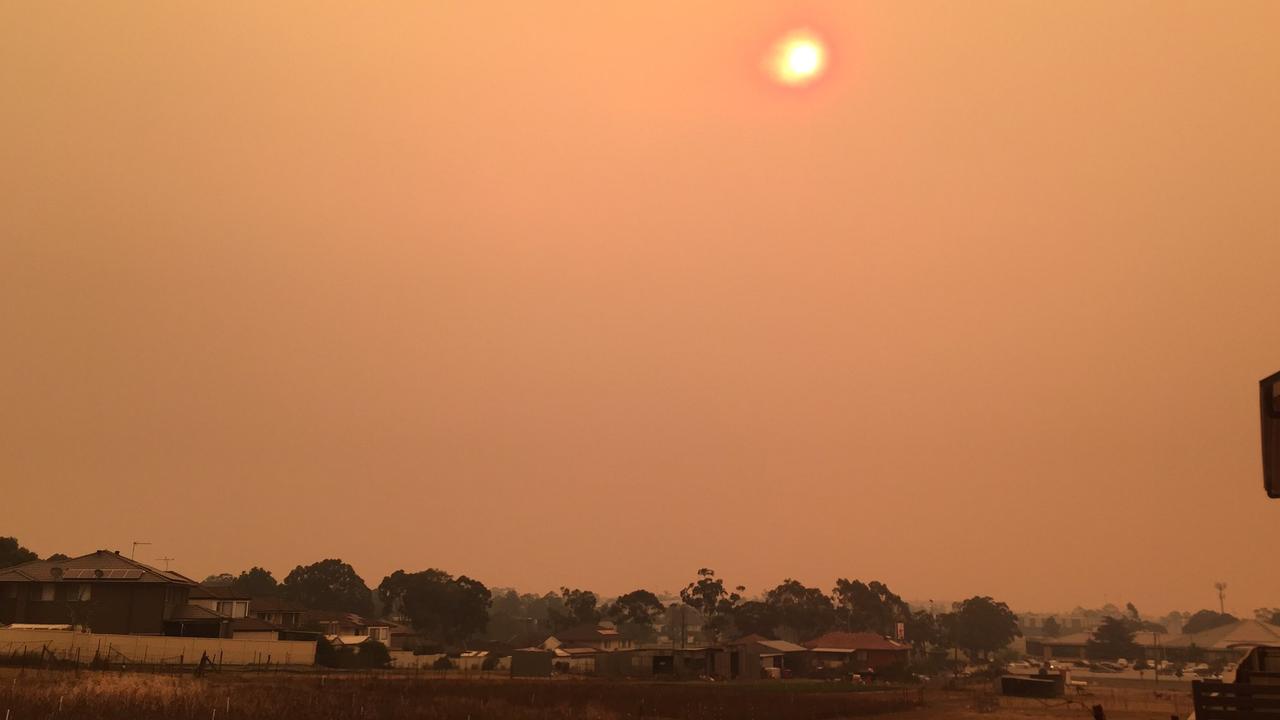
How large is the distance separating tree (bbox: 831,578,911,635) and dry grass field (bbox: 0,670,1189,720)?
105 meters

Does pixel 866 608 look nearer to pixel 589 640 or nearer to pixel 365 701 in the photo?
pixel 589 640

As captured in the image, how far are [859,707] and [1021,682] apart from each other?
88.0 feet

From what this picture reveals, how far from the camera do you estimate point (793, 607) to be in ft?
513

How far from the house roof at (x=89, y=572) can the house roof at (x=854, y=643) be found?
80.9 m

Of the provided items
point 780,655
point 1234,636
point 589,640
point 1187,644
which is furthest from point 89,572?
point 1187,644

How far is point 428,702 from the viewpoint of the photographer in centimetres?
4438

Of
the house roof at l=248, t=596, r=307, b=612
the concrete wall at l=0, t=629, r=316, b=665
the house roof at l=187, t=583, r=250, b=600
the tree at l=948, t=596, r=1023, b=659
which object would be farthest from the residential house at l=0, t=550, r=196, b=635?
the tree at l=948, t=596, r=1023, b=659

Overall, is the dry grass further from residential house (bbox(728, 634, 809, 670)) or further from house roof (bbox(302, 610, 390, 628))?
house roof (bbox(302, 610, 390, 628))

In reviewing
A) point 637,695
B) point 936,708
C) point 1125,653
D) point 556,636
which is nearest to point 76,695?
point 637,695

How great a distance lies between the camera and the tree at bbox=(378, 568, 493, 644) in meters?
141

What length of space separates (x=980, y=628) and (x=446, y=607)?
302ft

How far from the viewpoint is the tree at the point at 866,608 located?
566ft

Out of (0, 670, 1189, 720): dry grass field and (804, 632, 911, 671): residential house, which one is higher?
(0, 670, 1189, 720): dry grass field

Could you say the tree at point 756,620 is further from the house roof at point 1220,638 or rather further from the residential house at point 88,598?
the residential house at point 88,598
